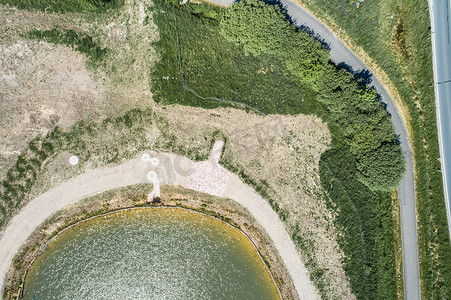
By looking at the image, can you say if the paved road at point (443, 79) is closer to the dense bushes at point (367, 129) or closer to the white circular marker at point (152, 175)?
the dense bushes at point (367, 129)

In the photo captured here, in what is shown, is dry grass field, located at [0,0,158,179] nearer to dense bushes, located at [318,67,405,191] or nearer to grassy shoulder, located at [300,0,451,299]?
grassy shoulder, located at [300,0,451,299]

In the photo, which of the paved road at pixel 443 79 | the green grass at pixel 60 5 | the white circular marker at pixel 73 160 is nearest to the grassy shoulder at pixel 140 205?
the white circular marker at pixel 73 160

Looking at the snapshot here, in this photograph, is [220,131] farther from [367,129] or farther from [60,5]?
[60,5]

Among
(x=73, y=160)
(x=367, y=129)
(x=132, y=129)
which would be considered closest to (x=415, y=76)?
(x=367, y=129)

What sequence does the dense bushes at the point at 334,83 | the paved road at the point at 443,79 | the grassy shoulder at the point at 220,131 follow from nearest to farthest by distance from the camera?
the dense bushes at the point at 334,83, the paved road at the point at 443,79, the grassy shoulder at the point at 220,131

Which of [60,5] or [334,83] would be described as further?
[60,5]

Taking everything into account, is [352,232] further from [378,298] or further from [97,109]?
[97,109]

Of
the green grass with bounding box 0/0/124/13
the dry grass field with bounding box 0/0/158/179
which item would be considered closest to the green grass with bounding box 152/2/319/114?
the dry grass field with bounding box 0/0/158/179
